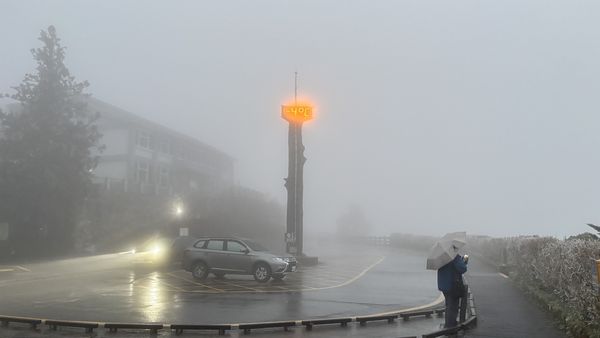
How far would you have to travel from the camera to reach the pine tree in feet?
109

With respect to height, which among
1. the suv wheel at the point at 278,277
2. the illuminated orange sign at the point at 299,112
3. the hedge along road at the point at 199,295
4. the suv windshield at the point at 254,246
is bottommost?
the hedge along road at the point at 199,295

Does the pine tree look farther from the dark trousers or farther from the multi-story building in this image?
the dark trousers

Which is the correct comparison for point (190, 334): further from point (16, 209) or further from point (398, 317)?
point (16, 209)

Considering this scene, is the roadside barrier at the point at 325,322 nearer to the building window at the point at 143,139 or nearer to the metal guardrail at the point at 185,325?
the metal guardrail at the point at 185,325

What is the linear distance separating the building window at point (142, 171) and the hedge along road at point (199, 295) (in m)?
23.2

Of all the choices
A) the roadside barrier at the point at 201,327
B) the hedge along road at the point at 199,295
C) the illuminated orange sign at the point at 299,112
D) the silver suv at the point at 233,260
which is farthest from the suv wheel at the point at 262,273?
the illuminated orange sign at the point at 299,112

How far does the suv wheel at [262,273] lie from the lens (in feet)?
67.6

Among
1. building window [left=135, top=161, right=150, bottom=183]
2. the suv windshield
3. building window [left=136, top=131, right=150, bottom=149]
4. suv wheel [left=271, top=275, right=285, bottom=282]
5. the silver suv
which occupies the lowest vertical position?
suv wheel [left=271, top=275, right=285, bottom=282]

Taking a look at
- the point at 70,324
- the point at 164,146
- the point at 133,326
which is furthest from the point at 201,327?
the point at 164,146

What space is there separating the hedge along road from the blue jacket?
354cm

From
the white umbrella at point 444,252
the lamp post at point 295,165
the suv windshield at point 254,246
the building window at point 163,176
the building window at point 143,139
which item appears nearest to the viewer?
the white umbrella at point 444,252

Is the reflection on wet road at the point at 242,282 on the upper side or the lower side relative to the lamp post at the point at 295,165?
lower

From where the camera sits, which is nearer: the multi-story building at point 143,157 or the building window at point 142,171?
the multi-story building at point 143,157

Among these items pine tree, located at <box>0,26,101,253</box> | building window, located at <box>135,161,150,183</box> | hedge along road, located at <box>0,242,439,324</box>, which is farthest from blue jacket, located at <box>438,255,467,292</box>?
building window, located at <box>135,161,150,183</box>
